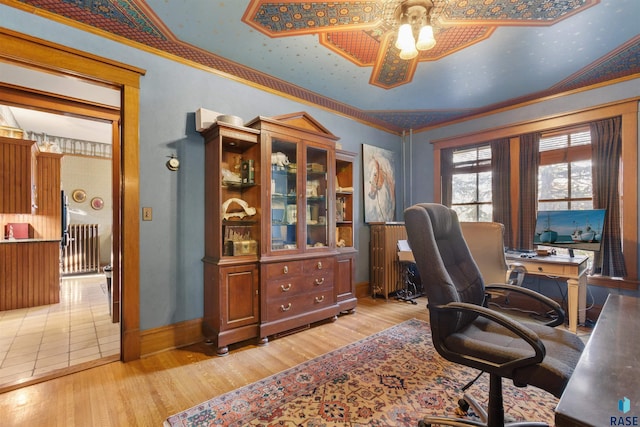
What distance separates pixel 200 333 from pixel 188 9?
107 inches

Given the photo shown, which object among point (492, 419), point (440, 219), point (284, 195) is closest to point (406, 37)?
point (440, 219)

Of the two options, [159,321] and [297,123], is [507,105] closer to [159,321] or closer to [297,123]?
[297,123]

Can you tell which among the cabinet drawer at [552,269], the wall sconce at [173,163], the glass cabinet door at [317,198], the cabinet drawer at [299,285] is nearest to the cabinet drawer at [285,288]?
the cabinet drawer at [299,285]

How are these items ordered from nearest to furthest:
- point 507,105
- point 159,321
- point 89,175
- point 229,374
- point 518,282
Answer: point 229,374 < point 159,321 < point 518,282 < point 507,105 < point 89,175

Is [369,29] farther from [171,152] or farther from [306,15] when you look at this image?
[171,152]

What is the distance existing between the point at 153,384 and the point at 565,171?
4.72 m

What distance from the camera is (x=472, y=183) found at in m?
4.19

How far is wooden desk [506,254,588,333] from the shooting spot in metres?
2.59

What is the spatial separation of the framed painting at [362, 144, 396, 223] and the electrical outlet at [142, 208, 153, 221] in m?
2.81

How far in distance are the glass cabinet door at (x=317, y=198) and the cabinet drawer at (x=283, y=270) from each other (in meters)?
0.35

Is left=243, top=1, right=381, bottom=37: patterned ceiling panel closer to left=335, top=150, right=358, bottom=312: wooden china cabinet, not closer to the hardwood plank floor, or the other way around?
left=335, top=150, right=358, bottom=312: wooden china cabinet

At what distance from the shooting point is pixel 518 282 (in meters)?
2.97

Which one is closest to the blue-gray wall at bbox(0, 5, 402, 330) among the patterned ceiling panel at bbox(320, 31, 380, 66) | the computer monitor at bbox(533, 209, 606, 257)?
the patterned ceiling panel at bbox(320, 31, 380, 66)

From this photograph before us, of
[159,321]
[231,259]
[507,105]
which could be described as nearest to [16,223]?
[159,321]
